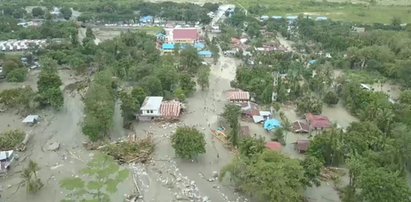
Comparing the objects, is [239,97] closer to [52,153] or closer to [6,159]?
[52,153]

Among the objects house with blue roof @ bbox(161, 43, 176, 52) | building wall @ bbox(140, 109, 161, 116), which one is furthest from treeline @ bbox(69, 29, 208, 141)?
house with blue roof @ bbox(161, 43, 176, 52)

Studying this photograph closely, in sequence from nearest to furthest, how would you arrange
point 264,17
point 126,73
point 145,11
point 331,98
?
point 331,98
point 126,73
point 264,17
point 145,11

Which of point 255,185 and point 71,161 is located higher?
point 255,185

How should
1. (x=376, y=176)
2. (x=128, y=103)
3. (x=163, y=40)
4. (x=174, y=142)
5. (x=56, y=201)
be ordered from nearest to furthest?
(x=376, y=176), (x=56, y=201), (x=174, y=142), (x=128, y=103), (x=163, y=40)

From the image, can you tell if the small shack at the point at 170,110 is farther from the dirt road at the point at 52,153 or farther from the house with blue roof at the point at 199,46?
the house with blue roof at the point at 199,46

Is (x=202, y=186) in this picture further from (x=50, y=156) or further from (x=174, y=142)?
(x=50, y=156)

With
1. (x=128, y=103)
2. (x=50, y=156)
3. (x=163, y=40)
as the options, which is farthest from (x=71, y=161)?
(x=163, y=40)

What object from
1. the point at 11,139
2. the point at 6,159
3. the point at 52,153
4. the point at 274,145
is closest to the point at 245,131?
the point at 274,145
